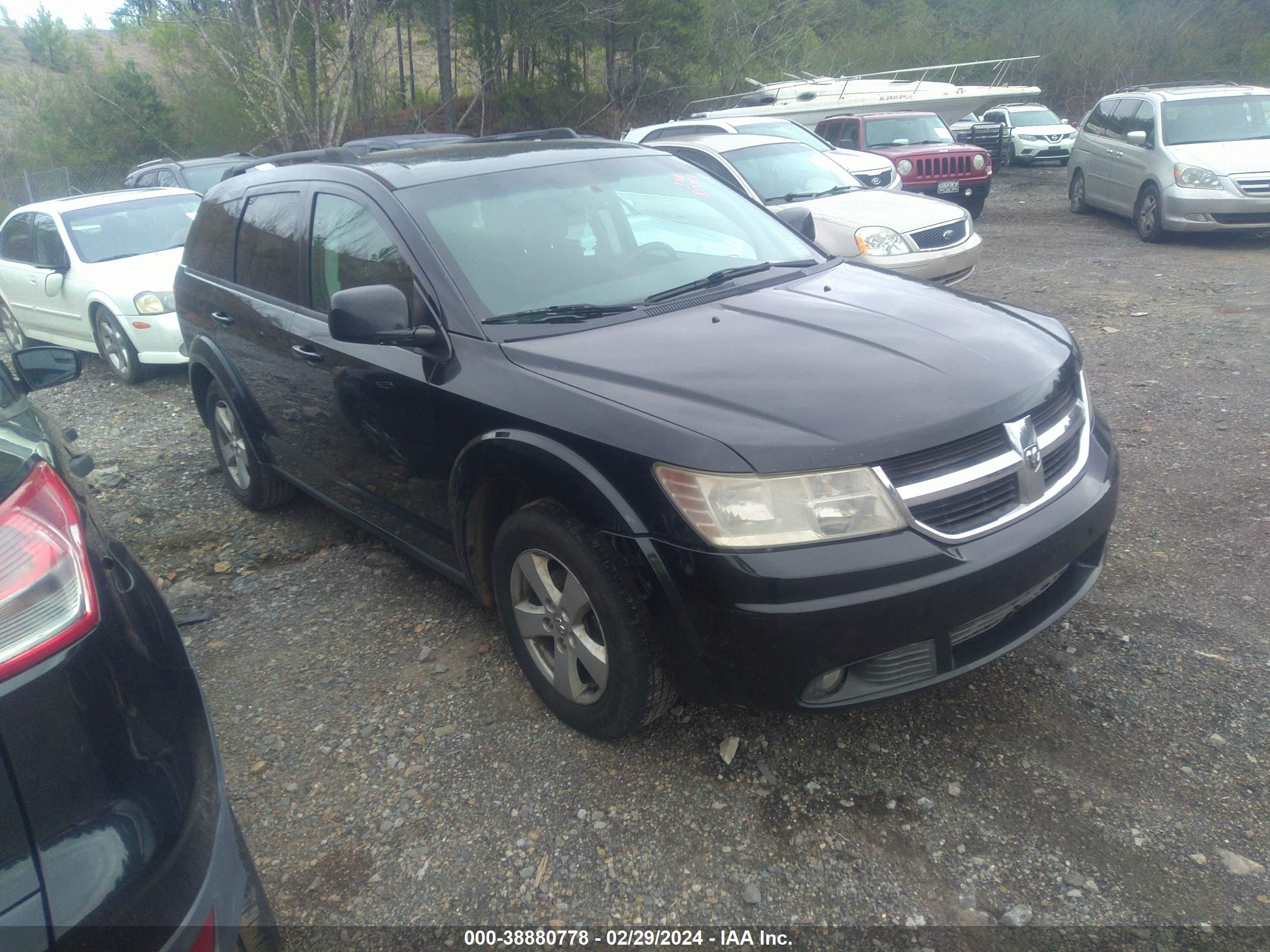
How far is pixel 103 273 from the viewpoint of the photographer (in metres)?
8.02

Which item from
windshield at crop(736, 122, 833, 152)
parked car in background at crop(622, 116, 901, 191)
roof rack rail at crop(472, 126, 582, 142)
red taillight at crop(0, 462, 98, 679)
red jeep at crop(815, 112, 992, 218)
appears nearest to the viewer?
red taillight at crop(0, 462, 98, 679)

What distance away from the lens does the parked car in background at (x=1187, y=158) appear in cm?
1004

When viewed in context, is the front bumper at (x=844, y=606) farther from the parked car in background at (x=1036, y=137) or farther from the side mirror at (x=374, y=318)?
the parked car in background at (x=1036, y=137)

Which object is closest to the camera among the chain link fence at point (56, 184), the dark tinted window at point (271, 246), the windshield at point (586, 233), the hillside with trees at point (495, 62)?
the windshield at point (586, 233)

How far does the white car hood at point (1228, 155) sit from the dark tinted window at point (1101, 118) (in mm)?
2094

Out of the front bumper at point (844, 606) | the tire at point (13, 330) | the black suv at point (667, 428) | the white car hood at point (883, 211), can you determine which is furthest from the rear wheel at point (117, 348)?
the front bumper at point (844, 606)

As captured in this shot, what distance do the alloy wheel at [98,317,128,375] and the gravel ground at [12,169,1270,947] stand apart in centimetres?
438

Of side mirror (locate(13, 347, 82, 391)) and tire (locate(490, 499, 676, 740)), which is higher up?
side mirror (locate(13, 347, 82, 391))

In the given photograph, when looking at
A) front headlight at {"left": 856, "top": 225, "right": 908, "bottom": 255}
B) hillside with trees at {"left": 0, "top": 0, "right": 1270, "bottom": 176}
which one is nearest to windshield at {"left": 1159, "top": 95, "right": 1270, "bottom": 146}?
front headlight at {"left": 856, "top": 225, "right": 908, "bottom": 255}

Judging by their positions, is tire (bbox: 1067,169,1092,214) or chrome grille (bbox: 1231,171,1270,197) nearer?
chrome grille (bbox: 1231,171,1270,197)

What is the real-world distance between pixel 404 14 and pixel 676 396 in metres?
27.2

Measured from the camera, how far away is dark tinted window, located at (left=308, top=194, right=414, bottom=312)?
10.5 ft

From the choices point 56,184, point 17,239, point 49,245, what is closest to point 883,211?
point 49,245

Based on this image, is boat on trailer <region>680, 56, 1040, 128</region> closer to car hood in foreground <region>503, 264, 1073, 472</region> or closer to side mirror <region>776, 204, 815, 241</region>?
side mirror <region>776, 204, 815, 241</region>
